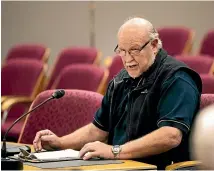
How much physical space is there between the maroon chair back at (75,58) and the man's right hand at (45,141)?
8.96 feet

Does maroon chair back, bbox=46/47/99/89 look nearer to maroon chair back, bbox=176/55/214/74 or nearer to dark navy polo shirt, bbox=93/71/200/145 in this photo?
maroon chair back, bbox=176/55/214/74

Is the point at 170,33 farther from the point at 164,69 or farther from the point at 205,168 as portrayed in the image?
the point at 205,168

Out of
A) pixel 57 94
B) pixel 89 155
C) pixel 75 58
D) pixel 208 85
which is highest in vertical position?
pixel 57 94

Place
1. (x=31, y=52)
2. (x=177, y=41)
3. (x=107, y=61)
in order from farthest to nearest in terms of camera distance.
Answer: (x=107, y=61), (x=31, y=52), (x=177, y=41)

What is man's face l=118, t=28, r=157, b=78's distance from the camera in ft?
10.1

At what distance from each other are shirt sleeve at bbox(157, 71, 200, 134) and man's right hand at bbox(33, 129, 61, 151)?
0.59m

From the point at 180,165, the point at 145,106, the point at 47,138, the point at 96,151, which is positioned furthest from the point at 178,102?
the point at 47,138

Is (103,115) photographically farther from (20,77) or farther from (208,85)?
(20,77)

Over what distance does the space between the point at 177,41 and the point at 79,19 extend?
2363 millimetres

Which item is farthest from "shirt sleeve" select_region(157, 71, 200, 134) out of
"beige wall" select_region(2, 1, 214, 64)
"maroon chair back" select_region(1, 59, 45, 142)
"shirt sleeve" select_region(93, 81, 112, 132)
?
"beige wall" select_region(2, 1, 214, 64)

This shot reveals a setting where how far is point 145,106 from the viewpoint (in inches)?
119

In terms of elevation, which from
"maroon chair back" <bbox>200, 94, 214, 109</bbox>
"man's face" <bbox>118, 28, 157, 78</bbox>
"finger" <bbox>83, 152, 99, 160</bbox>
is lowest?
"finger" <bbox>83, 152, 99, 160</bbox>

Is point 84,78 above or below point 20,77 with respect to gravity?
above

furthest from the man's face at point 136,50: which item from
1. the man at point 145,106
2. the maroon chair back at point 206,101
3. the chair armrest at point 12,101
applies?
the chair armrest at point 12,101
